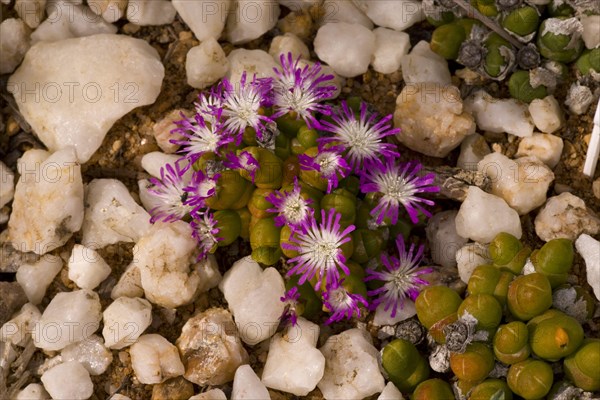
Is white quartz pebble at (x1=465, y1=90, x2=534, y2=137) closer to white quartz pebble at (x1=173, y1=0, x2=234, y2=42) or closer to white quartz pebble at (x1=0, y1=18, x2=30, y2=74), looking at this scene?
white quartz pebble at (x1=173, y1=0, x2=234, y2=42)

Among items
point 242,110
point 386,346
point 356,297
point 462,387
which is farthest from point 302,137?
point 462,387

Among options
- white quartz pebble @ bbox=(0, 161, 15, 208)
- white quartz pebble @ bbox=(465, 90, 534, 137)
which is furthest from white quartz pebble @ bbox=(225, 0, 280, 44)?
white quartz pebble @ bbox=(0, 161, 15, 208)

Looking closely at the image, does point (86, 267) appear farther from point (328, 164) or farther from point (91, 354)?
point (328, 164)

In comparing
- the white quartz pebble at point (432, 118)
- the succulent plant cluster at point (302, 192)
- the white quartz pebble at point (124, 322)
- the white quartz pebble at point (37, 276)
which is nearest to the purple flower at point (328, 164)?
the succulent plant cluster at point (302, 192)

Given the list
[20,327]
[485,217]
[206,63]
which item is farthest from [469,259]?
[20,327]

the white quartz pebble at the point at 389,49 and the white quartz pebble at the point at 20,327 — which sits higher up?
the white quartz pebble at the point at 389,49

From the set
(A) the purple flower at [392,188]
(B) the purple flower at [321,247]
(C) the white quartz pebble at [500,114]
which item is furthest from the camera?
(C) the white quartz pebble at [500,114]

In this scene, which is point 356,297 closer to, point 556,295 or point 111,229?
point 556,295

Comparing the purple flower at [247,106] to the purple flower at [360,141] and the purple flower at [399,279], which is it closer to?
the purple flower at [360,141]
